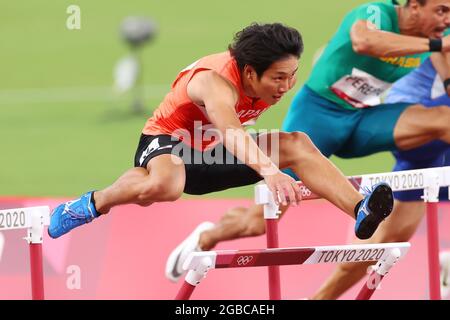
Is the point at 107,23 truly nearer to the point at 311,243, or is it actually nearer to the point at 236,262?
the point at 311,243

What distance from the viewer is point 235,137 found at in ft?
22.4

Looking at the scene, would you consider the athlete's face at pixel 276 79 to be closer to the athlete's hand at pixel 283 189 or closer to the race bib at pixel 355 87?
the athlete's hand at pixel 283 189

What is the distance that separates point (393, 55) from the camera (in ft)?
28.4

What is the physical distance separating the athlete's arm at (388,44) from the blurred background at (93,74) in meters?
5.03

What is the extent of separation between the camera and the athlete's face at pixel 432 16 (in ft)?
28.3

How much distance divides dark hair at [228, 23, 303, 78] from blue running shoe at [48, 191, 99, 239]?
1104mm

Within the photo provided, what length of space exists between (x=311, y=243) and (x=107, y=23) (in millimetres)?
12323

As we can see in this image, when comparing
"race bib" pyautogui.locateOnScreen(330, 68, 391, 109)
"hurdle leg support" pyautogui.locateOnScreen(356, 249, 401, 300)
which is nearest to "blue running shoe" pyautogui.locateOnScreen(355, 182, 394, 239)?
"hurdle leg support" pyautogui.locateOnScreen(356, 249, 401, 300)

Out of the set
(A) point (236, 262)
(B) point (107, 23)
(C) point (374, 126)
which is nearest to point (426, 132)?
(C) point (374, 126)

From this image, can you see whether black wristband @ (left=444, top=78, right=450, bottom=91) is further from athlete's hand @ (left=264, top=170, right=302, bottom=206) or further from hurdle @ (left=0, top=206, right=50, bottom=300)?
hurdle @ (left=0, top=206, right=50, bottom=300)

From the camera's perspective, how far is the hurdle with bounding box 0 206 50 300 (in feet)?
23.0

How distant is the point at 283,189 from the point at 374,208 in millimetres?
484

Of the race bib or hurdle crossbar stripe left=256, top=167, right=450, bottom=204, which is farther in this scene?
the race bib

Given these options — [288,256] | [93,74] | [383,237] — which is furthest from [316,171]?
[93,74]
